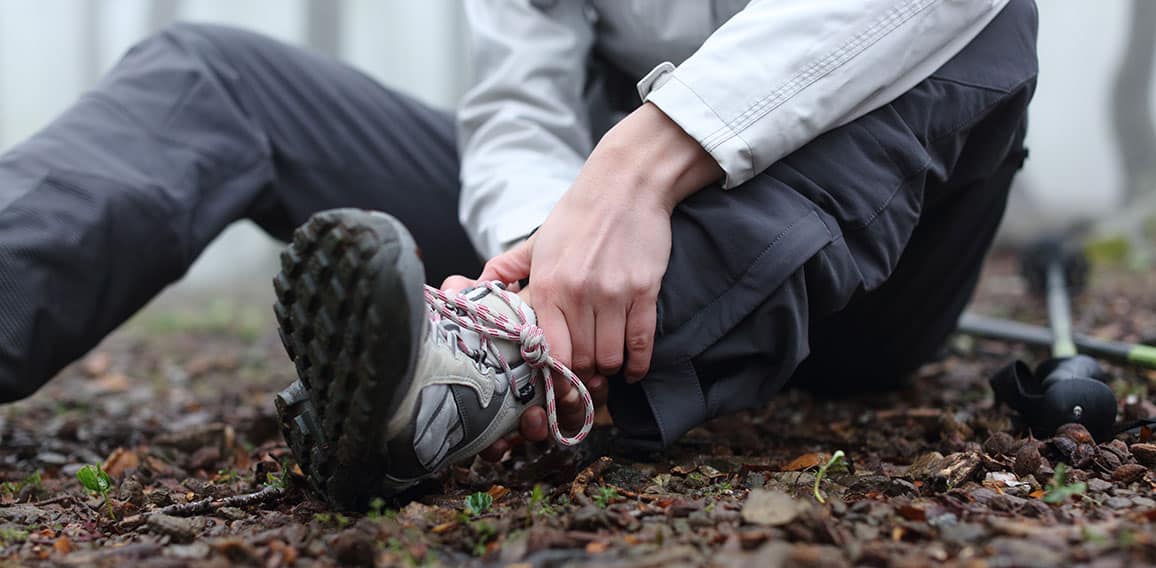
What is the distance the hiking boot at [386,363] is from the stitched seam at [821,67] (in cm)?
39

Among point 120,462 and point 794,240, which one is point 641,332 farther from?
point 120,462

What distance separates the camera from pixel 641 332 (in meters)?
1.33

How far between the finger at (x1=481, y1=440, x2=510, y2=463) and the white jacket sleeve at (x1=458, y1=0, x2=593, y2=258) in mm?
396

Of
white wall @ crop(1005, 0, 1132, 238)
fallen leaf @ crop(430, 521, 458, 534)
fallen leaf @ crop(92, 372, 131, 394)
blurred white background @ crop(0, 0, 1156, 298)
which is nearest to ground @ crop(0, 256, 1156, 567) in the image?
fallen leaf @ crop(430, 521, 458, 534)

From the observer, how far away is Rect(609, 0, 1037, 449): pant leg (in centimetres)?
133

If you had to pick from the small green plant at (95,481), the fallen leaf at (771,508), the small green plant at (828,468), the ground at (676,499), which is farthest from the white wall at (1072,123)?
the small green plant at (95,481)

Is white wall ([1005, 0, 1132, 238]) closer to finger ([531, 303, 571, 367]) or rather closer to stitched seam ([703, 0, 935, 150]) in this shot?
stitched seam ([703, 0, 935, 150])

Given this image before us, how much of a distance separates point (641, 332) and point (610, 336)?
44 mm

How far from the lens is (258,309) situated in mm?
5383

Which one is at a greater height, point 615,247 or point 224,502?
point 615,247

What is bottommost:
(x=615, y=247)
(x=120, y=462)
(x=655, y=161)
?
(x=120, y=462)

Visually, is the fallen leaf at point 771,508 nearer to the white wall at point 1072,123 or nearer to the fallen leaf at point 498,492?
the fallen leaf at point 498,492

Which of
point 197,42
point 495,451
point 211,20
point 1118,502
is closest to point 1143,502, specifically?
point 1118,502

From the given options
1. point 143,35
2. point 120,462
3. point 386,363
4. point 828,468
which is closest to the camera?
point 386,363
